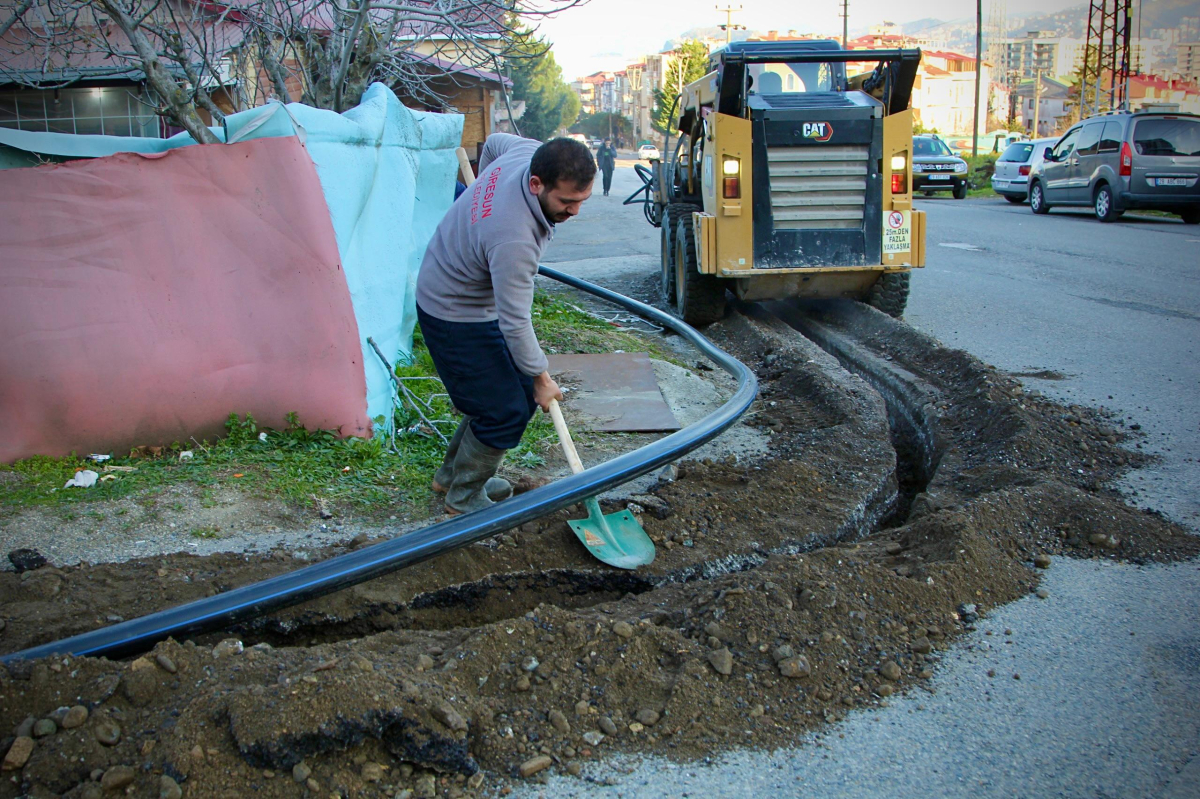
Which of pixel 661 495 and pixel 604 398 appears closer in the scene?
pixel 661 495

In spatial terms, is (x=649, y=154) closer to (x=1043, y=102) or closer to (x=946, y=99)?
(x=946, y=99)

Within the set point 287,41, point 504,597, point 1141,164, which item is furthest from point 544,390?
point 1141,164

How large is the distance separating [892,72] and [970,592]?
5462 millimetres

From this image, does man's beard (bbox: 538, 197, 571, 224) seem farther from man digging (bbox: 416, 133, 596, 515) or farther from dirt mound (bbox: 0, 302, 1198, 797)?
dirt mound (bbox: 0, 302, 1198, 797)

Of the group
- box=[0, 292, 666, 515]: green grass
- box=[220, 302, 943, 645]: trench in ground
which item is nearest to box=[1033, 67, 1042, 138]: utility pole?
box=[220, 302, 943, 645]: trench in ground

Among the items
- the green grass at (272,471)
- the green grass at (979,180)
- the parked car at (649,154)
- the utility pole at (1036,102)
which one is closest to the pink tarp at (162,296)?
the green grass at (272,471)

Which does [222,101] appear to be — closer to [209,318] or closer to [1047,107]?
[209,318]

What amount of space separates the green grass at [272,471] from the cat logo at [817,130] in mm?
3660

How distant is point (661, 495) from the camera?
13.9 feet

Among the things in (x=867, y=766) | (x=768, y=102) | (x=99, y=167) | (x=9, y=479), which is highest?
(x=768, y=102)

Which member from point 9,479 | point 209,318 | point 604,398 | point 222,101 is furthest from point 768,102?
point 222,101

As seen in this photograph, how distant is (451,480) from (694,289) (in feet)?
14.5

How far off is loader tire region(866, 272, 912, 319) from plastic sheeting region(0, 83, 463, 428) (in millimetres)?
3820

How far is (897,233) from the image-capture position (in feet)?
24.3
